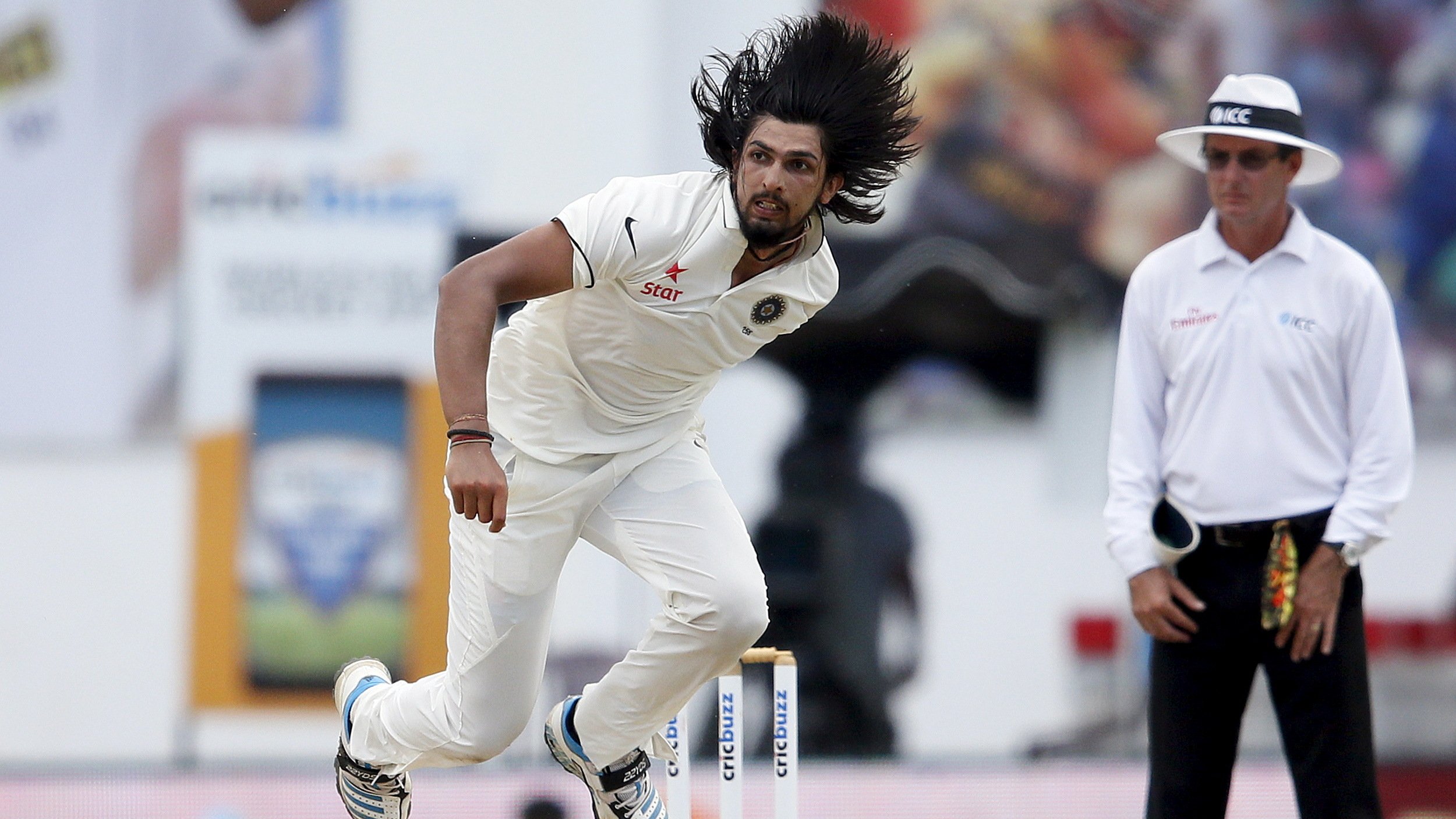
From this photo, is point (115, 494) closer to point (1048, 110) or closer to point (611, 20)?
point (611, 20)

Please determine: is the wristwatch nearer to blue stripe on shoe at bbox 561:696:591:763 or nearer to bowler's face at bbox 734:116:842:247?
bowler's face at bbox 734:116:842:247

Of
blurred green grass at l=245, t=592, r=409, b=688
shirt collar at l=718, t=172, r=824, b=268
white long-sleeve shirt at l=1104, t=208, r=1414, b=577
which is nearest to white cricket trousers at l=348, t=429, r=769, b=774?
shirt collar at l=718, t=172, r=824, b=268

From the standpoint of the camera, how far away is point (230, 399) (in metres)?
8.81

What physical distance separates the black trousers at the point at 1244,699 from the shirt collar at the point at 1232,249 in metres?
0.61

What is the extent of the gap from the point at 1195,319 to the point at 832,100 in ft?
3.54

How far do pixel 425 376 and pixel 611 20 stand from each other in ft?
A: 6.85

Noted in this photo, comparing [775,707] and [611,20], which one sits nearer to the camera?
[775,707]

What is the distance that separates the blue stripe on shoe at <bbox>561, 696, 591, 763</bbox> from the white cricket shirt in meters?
0.55

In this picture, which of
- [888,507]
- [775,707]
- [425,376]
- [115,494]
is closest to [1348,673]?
[775,707]

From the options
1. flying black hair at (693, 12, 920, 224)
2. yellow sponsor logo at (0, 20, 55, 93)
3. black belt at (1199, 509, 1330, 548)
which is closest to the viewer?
flying black hair at (693, 12, 920, 224)

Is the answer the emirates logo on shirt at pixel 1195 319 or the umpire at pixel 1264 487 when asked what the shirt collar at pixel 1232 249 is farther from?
the emirates logo on shirt at pixel 1195 319

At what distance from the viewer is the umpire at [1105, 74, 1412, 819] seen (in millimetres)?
3684

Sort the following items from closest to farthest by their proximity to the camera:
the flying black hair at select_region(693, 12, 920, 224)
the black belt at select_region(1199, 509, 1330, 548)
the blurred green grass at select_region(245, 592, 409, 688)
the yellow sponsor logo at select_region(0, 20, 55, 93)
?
the flying black hair at select_region(693, 12, 920, 224)
the black belt at select_region(1199, 509, 1330, 548)
the blurred green grass at select_region(245, 592, 409, 688)
the yellow sponsor logo at select_region(0, 20, 55, 93)

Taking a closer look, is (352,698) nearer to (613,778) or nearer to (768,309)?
(613,778)
